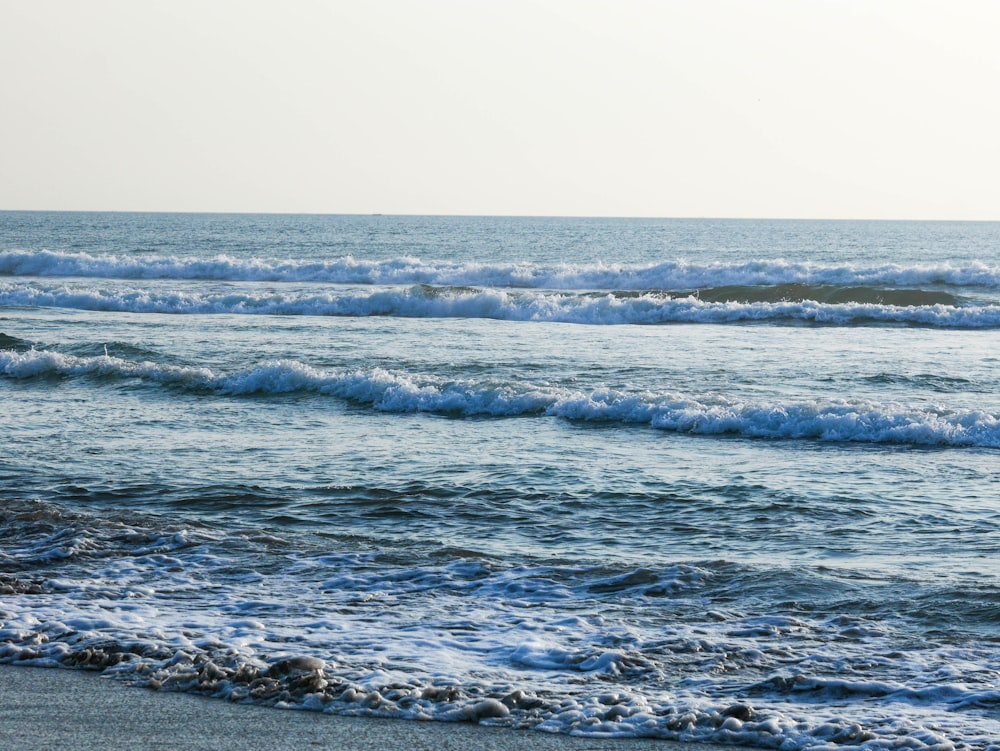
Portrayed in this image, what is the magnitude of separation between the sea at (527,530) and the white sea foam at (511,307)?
5.54 metres

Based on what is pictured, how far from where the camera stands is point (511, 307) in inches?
1167

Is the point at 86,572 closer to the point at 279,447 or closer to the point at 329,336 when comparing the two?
the point at 279,447

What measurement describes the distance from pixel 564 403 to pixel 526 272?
27.4m

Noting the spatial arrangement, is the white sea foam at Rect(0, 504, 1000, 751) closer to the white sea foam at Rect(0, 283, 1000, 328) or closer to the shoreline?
the shoreline

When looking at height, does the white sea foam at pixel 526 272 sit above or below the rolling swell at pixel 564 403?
above

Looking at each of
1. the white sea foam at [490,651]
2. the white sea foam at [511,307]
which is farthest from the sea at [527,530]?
the white sea foam at [511,307]

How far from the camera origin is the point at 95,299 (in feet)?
104

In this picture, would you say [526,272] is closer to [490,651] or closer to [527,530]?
[527,530]

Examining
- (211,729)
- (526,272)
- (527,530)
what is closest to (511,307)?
(526,272)

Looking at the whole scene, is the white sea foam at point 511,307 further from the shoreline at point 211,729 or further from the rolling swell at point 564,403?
the shoreline at point 211,729

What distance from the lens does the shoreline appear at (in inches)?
177

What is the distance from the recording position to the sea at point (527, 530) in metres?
5.18

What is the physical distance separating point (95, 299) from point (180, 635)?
2786 cm

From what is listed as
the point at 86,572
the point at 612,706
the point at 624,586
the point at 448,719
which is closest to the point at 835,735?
the point at 612,706
